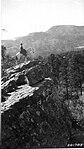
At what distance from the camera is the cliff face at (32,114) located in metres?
9.23

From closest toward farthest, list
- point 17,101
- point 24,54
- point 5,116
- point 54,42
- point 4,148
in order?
point 4,148
point 5,116
point 17,101
point 24,54
point 54,42

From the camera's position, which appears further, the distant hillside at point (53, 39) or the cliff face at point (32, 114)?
the distant hillside at point (53, 39)

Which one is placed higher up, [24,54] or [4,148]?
[24,54]

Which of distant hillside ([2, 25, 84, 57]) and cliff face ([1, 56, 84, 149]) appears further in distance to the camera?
distant hillside ([2, 25, 84, 57])

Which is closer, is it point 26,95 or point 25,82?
point 26,95

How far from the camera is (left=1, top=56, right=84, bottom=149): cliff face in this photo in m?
9.23

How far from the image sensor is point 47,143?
9.82 m

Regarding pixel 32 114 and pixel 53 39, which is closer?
pixel 32 114

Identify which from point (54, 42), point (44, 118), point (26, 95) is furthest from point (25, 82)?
point (54, 42)

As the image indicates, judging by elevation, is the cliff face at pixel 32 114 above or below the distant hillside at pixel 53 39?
below

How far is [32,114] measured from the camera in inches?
401

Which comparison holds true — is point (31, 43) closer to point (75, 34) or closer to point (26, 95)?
point (75, 34)

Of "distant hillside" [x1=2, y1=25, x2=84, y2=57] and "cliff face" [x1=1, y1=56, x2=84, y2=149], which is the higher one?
"distant hillside" [x1=2, y1=25, x2=84, y2=57]

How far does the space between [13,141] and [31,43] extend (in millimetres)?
136673
